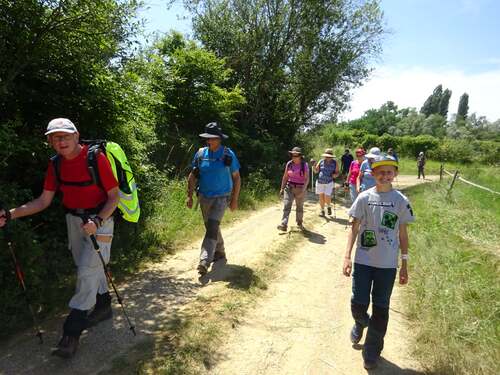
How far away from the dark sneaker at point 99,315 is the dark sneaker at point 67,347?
0.54 metres

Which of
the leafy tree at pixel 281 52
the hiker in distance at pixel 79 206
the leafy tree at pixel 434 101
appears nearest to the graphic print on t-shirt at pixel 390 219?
the hiker in distance at pixel 79 206

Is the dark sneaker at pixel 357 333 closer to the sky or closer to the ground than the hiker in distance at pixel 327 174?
closer to the ground

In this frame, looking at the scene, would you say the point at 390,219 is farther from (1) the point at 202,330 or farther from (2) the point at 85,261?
(2) the point at 85,261

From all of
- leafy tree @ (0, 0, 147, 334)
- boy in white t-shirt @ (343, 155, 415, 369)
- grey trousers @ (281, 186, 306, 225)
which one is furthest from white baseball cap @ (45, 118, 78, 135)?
grey trousers @ (281, 186, 306, 225)

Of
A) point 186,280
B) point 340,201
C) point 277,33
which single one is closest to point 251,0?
point 277,33

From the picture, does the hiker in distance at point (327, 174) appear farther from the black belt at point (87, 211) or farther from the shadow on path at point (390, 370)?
the black belt at point (87, 211)

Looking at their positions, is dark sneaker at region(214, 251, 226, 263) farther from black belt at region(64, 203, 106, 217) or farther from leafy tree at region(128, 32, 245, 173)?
leafy tree at region(128, 32, 245, 173)

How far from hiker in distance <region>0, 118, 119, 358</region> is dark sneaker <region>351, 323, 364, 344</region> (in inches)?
103

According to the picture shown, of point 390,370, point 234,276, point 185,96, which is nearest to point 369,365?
point 390,370

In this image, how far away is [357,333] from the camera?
4.06 meters

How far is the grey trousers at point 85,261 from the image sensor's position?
139 inches

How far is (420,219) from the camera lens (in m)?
10.9

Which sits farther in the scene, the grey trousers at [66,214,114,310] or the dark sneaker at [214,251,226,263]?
the dark sneaker at [214,251,226,263]

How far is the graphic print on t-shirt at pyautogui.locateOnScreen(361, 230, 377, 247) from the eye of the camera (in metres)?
3.66
